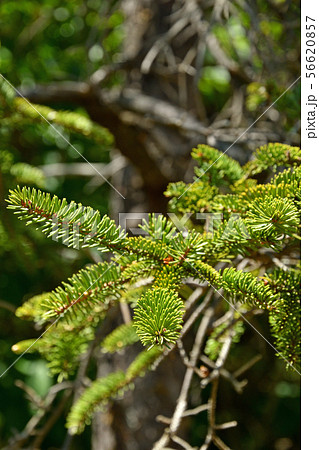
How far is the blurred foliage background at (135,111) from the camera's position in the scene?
142 centimetres

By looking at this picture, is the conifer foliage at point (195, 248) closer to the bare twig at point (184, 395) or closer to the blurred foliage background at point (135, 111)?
the bare twig at point (184, 395)

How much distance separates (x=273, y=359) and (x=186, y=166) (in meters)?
1.29

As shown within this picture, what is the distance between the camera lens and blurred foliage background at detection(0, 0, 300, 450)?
1.42 m

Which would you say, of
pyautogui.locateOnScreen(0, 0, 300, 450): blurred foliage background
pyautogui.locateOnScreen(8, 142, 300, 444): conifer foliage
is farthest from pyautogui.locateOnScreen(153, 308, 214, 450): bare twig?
pyautogui.locateOnScreen(0, 0, 300, 450): blurred foliage background

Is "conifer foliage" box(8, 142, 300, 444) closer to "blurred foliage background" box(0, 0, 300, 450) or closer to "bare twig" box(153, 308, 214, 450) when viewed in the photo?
"bare twig" box(153, 308, 214, 450)

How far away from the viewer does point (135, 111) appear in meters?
1.69

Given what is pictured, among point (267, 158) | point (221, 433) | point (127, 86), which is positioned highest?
point (127, 86)

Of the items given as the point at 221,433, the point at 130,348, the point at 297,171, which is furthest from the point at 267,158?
the point at 221,433

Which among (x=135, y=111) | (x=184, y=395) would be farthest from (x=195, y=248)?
(x=135, y=111)

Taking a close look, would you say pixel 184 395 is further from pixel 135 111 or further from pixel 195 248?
pixel 135 111

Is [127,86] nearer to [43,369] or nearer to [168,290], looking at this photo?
[43,369]

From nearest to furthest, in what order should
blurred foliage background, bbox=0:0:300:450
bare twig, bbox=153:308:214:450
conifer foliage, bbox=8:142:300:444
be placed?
conifer foliage, bbox=8:142:300:444
bare twig, bbox=153:308:214:450
blurred foliage background, bbox=0:0:300:450

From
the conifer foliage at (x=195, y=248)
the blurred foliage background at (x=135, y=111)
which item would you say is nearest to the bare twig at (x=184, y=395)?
the conifer foliage at (x=195, y=248)

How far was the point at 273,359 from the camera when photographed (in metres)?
2.54
